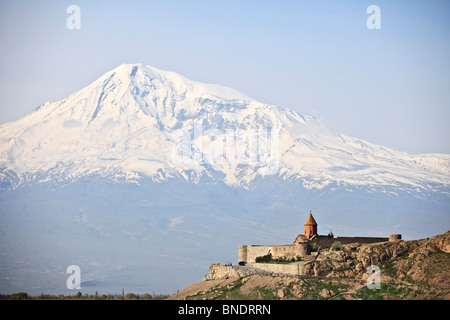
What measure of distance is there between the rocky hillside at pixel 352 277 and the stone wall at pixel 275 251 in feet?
7.71

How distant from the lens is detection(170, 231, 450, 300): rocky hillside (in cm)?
9712

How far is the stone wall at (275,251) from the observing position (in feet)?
371

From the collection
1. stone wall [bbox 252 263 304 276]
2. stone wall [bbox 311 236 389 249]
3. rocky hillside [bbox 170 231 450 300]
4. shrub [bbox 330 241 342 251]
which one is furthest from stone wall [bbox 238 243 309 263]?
stone wall [bbox 252 263 304 276]

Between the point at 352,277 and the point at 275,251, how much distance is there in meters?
15.4

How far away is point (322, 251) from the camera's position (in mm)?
113250

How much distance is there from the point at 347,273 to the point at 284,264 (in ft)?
27.3

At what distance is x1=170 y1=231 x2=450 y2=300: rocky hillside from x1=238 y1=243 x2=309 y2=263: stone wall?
2.35m

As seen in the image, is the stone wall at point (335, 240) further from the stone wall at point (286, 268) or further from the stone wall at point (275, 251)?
the stone wall at point (286, 268)

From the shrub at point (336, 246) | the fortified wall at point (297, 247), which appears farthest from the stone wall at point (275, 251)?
the shrub at point (336, 246)

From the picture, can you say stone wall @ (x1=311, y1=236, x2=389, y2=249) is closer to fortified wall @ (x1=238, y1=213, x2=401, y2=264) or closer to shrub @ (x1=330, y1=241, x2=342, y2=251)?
fortified wall @ (x1=238, y1=213, x2=401, y2=264)

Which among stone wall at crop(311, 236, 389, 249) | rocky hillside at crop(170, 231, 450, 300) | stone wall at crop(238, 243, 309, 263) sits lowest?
rocky hillside at crop(170, 231, 450, 300)

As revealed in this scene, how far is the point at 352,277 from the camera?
104 meters

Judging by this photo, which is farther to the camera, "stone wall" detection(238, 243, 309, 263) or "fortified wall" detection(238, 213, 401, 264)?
"fortified wall" detection(238, 213, 401, 264)
